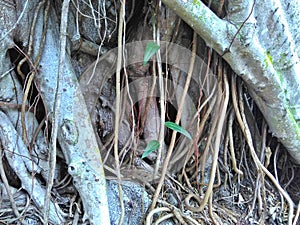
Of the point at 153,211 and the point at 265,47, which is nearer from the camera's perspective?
the point at 153,211

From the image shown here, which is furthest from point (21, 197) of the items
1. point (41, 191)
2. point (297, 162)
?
point (297, 162)

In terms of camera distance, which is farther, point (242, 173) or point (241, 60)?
point (242, 173)

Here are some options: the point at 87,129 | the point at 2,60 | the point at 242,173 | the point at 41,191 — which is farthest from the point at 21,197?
the point at 242,173

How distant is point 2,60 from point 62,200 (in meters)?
0.40

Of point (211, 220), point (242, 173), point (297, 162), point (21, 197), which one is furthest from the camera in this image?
point (297, 162)

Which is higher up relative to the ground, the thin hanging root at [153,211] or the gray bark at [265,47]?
the gray bark at [265,47]

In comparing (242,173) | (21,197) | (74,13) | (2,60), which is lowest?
(21,197)

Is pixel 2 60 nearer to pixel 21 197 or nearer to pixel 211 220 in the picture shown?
pixel 21 197

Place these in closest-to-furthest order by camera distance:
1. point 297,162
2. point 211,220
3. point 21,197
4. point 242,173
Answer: point 21,197
point 211,220
point 242,173
point 297,162

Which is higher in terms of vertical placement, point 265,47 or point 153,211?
point 265,47

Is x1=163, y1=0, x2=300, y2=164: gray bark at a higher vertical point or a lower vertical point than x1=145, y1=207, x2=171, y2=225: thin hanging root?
higher

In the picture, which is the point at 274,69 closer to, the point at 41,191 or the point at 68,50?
the point at 68,50

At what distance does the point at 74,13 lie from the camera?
1065mm

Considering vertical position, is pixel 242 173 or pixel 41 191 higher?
pixel 242 173
